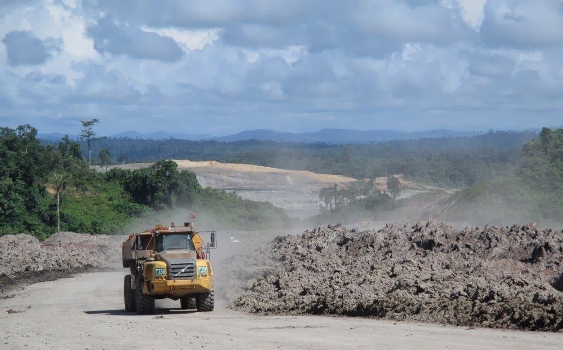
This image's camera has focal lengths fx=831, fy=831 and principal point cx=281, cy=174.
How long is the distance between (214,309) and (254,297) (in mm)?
1248

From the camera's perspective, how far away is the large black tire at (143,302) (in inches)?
882

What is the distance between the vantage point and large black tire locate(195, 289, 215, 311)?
2255 centimetres

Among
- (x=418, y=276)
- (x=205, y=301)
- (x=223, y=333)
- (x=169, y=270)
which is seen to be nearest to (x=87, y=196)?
(x=205, y=301)

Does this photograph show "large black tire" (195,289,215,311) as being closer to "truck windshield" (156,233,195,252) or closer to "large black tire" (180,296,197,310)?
"large black tire" (180,296,197,310)

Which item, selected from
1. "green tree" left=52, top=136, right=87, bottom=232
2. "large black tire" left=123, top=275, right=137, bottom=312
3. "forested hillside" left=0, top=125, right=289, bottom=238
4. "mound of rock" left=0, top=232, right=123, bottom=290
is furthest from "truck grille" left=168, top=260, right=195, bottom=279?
"green tree" left=52, top=136, right=87, bottom=232

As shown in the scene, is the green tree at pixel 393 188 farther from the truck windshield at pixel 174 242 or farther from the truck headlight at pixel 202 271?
the truck headlight at pixel 202 271

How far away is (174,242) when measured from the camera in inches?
901

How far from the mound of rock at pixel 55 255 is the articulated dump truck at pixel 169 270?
13.6 m

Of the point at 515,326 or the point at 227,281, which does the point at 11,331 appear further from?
the point at 515,326

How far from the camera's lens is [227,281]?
27.1 metres

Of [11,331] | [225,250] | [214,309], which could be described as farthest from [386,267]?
[225,250]

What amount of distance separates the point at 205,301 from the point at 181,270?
1.43 metres

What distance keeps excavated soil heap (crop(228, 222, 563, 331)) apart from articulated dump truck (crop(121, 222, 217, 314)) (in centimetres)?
167

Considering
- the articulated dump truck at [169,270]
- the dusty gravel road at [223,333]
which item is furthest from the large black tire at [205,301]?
the dusty gravel road at [223,333]
